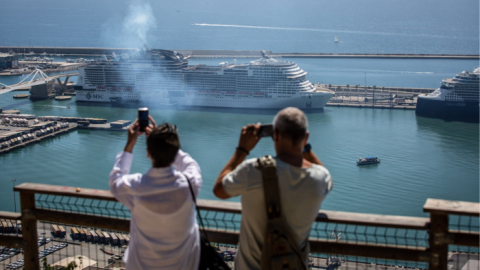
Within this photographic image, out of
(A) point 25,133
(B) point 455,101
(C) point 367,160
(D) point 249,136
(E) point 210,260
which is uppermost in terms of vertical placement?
(D) point 249,136

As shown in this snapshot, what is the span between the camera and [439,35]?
4050 cm

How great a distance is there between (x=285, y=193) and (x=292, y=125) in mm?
134

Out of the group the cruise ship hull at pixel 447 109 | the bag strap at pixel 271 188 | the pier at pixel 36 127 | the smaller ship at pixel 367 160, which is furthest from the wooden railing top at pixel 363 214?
the cruise ship hull at pixel 447 109

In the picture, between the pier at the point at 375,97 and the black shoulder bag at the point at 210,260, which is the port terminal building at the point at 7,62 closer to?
the pier at the point at 375,97

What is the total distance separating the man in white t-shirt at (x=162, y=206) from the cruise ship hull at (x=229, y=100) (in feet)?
49.1

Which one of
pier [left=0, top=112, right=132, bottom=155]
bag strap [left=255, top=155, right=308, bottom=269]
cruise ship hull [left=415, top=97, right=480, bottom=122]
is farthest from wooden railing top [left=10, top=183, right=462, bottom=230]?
cruise ship hull [left=415, top=97, right=480, bottom=122]

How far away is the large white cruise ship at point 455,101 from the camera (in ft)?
49.2

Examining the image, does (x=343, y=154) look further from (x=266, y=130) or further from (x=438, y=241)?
(x=266, y=130)

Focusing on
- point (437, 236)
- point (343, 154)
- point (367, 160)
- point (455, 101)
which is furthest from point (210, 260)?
point (455, 101)

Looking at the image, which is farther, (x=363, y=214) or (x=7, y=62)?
(x=7, y=62)

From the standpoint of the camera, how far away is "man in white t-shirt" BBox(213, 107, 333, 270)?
98 centimetres

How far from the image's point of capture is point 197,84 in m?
18.1

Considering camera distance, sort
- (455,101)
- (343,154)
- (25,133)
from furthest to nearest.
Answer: (455,101) → (25,133) → (343,154)

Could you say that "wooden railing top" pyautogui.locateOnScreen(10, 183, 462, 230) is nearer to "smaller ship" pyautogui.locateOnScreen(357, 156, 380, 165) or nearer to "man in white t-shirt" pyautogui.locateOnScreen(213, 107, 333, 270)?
"man in white t-shirt" pyautogui.locateOnScreen(213, 107, 333, 270)
